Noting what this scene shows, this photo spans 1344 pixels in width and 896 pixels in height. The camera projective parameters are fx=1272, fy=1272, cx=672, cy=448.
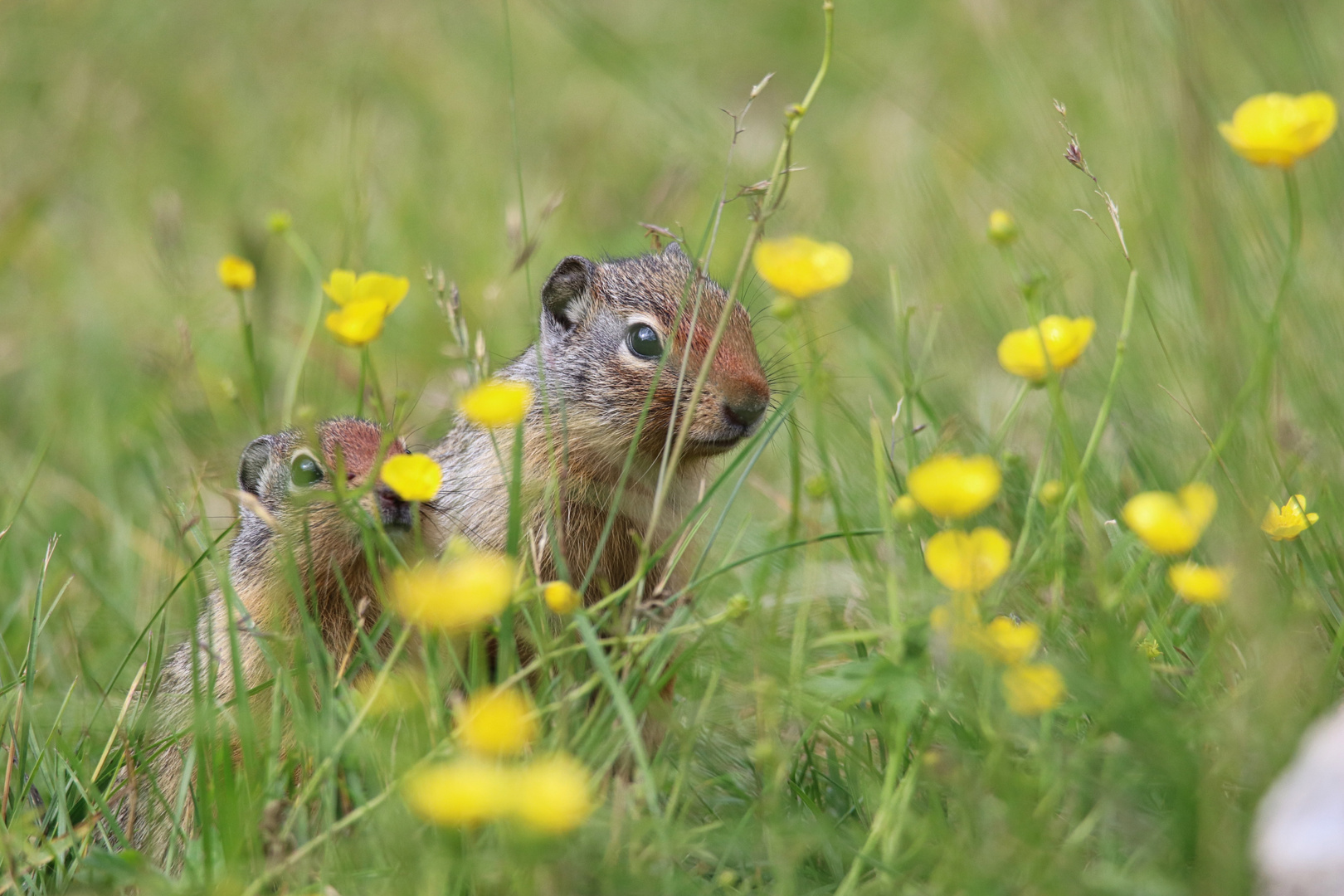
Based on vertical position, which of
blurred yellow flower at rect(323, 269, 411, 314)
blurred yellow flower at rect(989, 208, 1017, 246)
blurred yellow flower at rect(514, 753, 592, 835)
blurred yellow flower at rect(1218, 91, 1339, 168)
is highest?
blurred yellow flower at rect(1218, 91, 1339, 168)

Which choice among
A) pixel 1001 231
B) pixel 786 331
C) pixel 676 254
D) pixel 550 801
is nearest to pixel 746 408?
pixel 786 331

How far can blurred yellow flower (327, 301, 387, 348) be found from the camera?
2.31 meters

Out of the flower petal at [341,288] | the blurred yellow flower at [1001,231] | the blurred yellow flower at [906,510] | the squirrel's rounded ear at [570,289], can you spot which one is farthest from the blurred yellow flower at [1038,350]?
the squirrel's rounded ear at [570,289]

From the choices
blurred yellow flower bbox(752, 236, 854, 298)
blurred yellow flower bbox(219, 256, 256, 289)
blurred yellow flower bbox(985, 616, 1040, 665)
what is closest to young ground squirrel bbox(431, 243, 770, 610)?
blurred yellow flower bbox(219, 256, 256, 289)

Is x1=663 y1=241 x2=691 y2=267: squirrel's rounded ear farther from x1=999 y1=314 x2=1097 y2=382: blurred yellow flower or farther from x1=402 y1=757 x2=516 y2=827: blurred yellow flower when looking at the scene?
x1=402 y1=757 x2=516 y2=827: blurred yellow flower

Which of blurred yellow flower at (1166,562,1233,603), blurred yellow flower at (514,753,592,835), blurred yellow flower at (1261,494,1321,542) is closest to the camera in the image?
blurred yellow flower at (514,753,592,835)

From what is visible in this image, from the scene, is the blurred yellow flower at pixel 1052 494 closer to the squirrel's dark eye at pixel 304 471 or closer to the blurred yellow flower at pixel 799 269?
the blurred yellow flower at pixel 799 269

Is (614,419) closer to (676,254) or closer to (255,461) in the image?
(676,254)

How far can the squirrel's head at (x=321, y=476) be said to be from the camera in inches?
123

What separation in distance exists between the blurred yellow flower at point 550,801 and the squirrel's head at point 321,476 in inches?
54.0

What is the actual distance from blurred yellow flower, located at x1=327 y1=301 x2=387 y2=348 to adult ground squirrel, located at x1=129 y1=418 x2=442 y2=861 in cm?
72

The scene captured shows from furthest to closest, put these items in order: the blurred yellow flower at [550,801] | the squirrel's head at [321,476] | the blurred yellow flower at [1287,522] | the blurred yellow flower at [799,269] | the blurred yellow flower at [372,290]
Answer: the squirrel's head at [321,476]
the blurred yellow flower at [372,290]
the blurred yellow flower at [1287,522]
the blurred yellow flower at [799,269]
the blurred yellow flower at [550,801]

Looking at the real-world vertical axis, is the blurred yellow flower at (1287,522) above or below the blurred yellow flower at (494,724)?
above

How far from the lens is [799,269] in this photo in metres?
2.30
